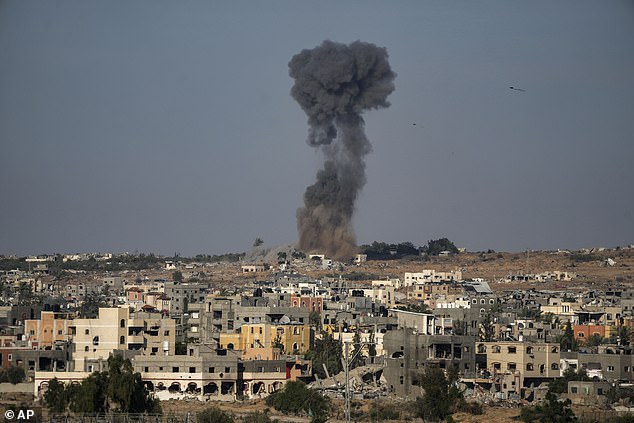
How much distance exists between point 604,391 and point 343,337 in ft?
51.9

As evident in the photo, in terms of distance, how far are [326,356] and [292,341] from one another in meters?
3.98

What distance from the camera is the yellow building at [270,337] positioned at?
60125mm

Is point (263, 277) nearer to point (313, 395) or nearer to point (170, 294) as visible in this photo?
point (170, 294)

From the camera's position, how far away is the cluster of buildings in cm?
5141

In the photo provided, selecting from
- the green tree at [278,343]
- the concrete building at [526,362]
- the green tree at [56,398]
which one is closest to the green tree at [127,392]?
the green tree at [56,398]

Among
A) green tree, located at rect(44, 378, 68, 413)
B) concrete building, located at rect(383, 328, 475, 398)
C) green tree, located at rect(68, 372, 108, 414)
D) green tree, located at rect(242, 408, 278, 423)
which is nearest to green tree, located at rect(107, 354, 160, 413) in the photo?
green tree, located at rect(68, 372, 108, 414)

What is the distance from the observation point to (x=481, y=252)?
469 feet

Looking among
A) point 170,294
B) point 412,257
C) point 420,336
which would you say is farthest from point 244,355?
point 412,257

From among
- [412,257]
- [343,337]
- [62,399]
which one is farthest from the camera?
[412,257]

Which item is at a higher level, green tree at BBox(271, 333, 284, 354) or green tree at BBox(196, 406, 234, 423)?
green tree at BBox(271, 333, 284, 354)

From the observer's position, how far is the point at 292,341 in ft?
203

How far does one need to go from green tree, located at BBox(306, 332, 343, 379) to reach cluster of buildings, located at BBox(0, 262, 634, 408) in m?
0.66

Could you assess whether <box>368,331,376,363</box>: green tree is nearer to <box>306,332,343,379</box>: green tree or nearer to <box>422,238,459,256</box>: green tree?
<box>306,332,343,379</box>: green tree

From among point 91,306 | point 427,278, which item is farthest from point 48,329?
point 427,278
